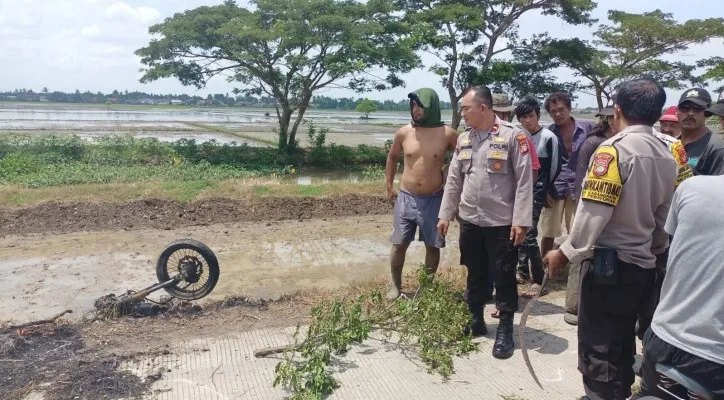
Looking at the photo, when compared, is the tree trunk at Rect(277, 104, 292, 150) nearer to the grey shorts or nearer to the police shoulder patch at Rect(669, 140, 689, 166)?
the grey shorts

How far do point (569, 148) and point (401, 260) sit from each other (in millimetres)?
2003

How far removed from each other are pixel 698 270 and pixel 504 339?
6.66 feet

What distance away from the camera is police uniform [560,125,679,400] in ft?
8.30

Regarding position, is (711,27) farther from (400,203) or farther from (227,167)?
(400,203)

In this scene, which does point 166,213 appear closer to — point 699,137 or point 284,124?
point 699,137

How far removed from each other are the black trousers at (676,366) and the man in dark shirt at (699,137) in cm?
195

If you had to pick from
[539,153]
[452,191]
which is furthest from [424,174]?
[539,153]

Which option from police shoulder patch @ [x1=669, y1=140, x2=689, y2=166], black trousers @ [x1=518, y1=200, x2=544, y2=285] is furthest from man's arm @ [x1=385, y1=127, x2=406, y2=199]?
police shoulder patch @ [x1=669, y1=140, x2=689, y2=166]

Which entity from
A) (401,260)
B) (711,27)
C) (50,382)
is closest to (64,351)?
(50,382)

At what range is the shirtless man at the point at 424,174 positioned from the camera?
464cm

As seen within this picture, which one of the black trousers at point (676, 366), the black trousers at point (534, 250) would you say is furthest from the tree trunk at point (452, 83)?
the black trousers at point (676, 366)

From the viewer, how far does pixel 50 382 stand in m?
3.26

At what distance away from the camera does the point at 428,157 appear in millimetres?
4656

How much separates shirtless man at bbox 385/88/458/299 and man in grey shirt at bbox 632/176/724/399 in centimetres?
262
